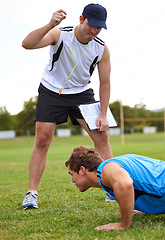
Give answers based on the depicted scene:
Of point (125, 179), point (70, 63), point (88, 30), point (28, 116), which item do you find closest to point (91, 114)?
point (70, 63)

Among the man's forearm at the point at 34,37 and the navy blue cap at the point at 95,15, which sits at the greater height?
the navy blue cap at the point at 95,15

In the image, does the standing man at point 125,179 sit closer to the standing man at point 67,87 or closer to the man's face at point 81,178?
the man's face at point 81,178

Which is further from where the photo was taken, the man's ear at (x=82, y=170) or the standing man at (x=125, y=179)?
the man's ear at (x=82, y=170)

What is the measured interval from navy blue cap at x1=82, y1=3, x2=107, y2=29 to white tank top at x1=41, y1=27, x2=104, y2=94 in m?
0.41

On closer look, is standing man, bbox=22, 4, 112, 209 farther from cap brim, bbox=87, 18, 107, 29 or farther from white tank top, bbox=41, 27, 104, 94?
cap brim, bbox=87, 18, 107, 29

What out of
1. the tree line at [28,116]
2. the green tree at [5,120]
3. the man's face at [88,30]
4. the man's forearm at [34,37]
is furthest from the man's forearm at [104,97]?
the green tree at [5,120]

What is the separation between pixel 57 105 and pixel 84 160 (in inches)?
47.1

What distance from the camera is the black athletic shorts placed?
13.0ft

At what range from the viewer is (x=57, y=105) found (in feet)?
13.0

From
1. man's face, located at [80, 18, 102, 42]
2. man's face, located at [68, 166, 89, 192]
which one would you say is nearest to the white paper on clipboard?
man's face, located at [80, 18, 102, 42]

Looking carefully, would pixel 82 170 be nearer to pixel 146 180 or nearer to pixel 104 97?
pixel 146 180

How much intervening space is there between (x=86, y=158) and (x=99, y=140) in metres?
1.15

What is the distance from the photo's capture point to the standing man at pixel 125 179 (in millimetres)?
2602

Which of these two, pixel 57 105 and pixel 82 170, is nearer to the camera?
pixel 82 170
